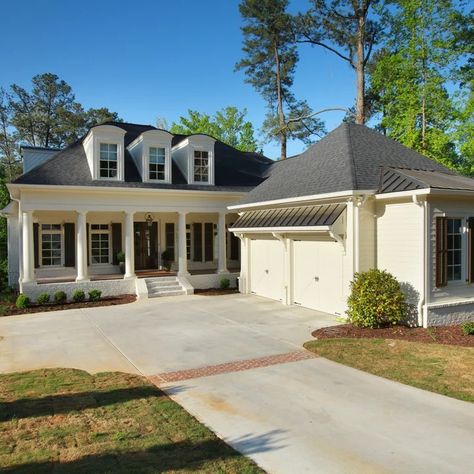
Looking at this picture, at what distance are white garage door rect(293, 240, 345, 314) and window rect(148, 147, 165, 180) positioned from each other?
725 centimetres

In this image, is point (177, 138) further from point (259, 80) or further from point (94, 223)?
point (259, 80)

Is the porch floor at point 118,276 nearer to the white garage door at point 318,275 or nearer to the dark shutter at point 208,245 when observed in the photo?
the dark shutter at point 208,245

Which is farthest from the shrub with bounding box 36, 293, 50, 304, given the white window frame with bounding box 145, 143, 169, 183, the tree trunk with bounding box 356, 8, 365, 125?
the tree trunk with bounding box 356, 8, 365, 125

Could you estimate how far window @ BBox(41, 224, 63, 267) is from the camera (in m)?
19.8

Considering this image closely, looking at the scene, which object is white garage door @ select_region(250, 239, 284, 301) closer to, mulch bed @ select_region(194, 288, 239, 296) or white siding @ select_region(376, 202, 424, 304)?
mulch bed @ select_region(194, 288, 239, 296)

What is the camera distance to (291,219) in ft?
46.5

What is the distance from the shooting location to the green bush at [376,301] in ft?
35.6

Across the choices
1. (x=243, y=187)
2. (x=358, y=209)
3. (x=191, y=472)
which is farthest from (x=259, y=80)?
(x=191, y=472)

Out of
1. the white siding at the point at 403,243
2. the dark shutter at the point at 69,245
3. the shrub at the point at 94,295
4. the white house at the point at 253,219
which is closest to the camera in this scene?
the white siding at the point at 403,243

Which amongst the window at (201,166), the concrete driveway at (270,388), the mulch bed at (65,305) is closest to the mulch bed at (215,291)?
the mulch bed at (65,305)

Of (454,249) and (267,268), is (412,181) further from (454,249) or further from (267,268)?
(267,268)

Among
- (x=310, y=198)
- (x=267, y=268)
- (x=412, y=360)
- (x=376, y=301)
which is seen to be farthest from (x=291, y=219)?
(x=412, y=360)

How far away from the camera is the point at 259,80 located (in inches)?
1378

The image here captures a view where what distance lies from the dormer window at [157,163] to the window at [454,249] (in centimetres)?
1180
